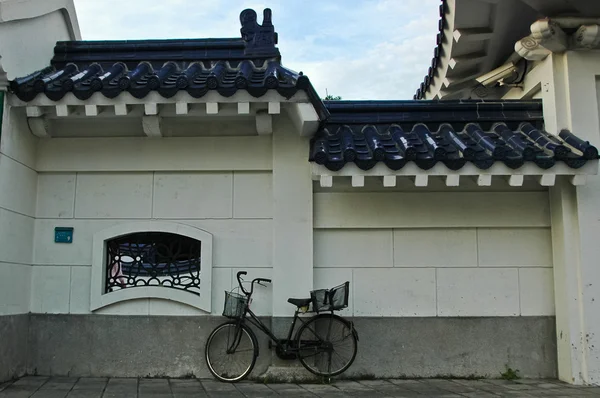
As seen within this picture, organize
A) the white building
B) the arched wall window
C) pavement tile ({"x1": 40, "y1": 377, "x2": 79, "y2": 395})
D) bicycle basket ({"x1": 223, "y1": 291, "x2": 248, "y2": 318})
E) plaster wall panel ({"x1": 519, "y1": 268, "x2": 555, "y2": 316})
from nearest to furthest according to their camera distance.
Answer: pavement tile ({"x1": 40, "y1": 377, "x2": 79, "y2": 395}) → bicycle basket ({"x1": 223, "y1": 291, "x2": 248, "y2": 318}) → the white building → the arched wall window → plaster wall panel ({"x1": 519, "y1": 268, "x2": 555, "y2": 316})

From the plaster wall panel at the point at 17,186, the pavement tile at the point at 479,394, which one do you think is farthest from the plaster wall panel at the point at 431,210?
the plaster wall panel at the point at 17,186

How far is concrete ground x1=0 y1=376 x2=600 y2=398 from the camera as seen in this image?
5.48m

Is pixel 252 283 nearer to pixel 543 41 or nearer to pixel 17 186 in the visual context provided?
pixel 17 186

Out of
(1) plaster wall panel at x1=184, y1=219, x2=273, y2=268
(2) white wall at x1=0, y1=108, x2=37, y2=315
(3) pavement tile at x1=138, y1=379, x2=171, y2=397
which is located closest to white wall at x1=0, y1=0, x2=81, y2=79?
(2) white wall at x1=0, y1=108, x2=37, y2=315

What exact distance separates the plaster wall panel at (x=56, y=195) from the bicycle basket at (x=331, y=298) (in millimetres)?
3108

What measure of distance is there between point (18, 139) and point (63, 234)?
120cm

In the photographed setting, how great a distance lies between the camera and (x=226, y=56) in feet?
22.6

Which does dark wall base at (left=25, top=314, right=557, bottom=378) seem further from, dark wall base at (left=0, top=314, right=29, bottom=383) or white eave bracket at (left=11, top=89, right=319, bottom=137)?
white eave bracket at (left=11, top=89, right=319, bottom=137)

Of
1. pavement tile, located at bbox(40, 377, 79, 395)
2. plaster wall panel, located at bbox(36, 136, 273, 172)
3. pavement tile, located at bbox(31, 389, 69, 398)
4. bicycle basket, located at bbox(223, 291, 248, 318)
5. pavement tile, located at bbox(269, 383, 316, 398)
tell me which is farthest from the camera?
plaster wall panel, located at bbox(36, 136, 273, 172)

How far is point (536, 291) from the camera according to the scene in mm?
6516

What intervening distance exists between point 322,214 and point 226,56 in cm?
233

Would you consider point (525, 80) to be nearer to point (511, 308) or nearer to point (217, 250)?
point (511, 308)

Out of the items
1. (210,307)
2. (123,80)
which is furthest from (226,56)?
(210,307)

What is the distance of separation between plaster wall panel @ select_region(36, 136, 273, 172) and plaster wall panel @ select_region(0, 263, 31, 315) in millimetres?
1244
